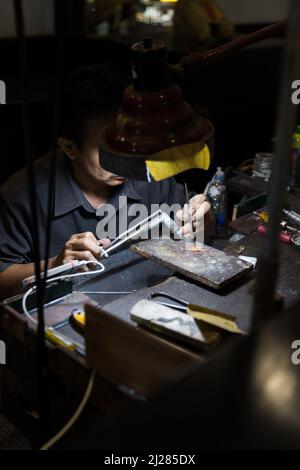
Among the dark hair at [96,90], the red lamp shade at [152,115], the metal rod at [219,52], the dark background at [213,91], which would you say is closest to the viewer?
the red lamp shade at [152,115]

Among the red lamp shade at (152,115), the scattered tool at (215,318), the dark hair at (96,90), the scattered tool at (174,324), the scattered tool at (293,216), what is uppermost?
the red lamp shade at (152,115)

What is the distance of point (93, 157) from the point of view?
2.07 m

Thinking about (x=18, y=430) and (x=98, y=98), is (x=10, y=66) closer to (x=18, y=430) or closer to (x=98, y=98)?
(x=98, y=98)

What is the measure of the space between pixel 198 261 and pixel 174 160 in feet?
1.73

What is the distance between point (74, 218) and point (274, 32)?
1.21 metres

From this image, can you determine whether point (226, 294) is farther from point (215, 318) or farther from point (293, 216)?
point (293, 216)

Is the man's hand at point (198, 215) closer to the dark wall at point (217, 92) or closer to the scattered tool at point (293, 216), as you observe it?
the scattered tool at point (293, 216)

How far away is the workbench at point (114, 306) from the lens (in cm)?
122

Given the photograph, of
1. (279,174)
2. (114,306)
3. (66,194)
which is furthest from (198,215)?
(279,174)

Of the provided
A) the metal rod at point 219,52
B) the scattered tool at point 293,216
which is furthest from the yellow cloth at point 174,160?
the scattered tool at point 293,216

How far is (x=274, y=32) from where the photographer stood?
1.26m

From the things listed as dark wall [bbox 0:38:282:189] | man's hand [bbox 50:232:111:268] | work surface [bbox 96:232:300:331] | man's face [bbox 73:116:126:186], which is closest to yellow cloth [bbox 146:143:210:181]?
work surface [bbox 96:232:300:331]

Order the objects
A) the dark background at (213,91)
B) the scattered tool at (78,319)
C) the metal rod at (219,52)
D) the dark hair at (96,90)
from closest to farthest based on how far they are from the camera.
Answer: the metal rod at (219,52) → the scattered tool at (78,319) → the dark hair at (96,90) → the dark background at (213,91)

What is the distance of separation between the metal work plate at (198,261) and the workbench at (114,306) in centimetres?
3
